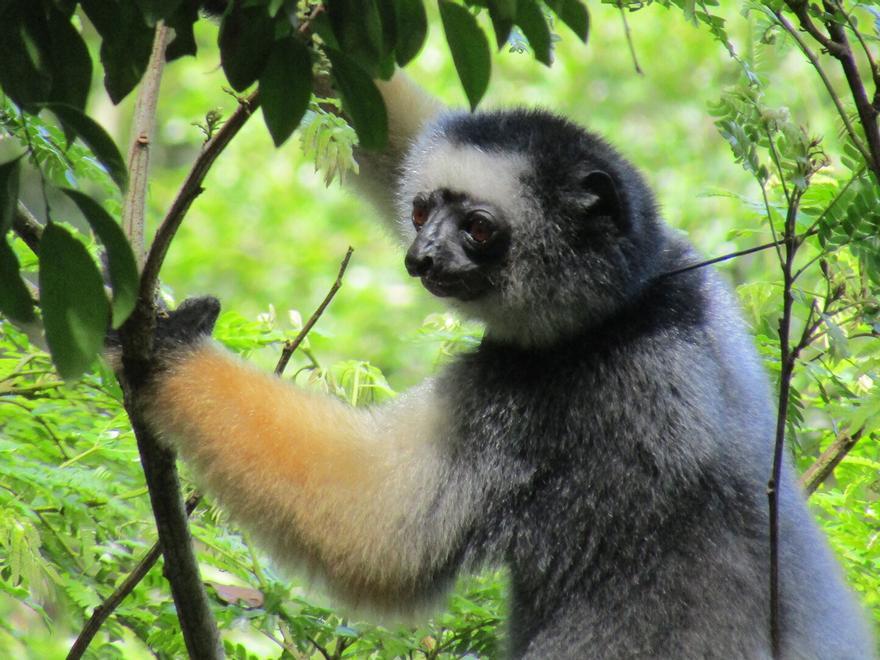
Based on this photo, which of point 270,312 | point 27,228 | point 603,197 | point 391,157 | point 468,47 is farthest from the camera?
point 391,157

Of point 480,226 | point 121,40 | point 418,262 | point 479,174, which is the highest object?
point 479,174

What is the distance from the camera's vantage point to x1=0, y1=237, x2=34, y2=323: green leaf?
7.52 feet

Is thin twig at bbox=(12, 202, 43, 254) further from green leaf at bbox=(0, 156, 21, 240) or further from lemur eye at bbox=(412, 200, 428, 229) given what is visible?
lemur eye at bbox=(412, 200, 428, 229)

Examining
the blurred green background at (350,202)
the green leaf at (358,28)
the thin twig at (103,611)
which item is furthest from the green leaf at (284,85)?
the blurred green background at (350,202)

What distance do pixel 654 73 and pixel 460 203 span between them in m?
13.6

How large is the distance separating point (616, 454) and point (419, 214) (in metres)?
1.47

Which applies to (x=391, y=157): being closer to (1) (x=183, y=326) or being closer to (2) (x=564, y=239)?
(2) (x=564, y=239)

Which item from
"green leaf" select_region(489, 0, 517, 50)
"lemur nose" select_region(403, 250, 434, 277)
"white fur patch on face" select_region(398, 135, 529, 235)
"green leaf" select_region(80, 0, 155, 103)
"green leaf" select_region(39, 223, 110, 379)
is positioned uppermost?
"white fur patch on face" select_region(398, 135, 529, 235)

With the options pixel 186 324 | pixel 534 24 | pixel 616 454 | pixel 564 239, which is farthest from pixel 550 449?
pixel 534 24

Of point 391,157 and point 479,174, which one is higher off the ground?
point 391,157

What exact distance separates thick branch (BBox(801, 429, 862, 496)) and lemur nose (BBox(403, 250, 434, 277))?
2.11 metres

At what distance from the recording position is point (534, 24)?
2.71 metres

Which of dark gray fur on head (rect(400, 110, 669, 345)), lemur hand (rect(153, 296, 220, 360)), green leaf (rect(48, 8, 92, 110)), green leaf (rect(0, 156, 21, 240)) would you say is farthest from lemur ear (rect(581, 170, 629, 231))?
green leaf (rect(0, 156, 21, 240))

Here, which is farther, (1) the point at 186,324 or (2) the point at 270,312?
(2) the point at 270,312
